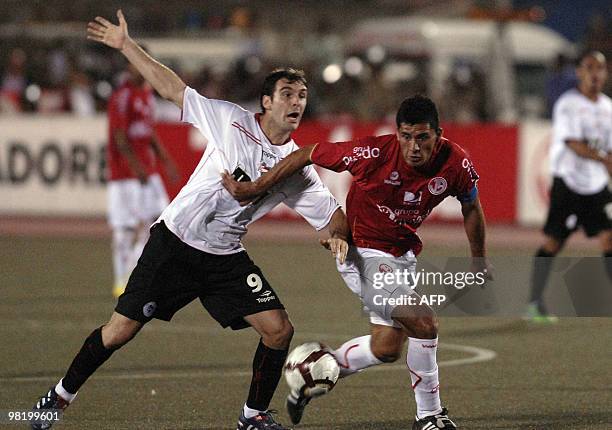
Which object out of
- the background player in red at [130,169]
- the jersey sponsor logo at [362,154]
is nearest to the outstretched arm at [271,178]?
the jersey sponsor logo at [362,154]

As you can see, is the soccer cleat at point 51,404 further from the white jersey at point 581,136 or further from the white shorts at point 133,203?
the white shorts at point 133,203

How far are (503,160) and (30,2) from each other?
12874 mm

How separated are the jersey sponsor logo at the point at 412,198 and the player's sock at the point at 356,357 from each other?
89 centimetres

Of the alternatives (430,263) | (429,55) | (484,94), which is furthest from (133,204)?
(429,55)

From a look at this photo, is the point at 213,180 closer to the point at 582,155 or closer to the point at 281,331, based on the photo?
the point at 281,331

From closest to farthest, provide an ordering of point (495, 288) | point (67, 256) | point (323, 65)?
point (495, 288) → point (67, 256) → point (323, 65)

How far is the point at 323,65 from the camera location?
1101 inches

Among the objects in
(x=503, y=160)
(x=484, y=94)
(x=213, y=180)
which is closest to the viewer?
(x=213, y=180)

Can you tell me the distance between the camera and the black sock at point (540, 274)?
1266cm

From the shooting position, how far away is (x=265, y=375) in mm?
7906

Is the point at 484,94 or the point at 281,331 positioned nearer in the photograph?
the point at 281,331

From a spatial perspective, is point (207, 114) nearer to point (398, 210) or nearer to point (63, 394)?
point (398, 210)

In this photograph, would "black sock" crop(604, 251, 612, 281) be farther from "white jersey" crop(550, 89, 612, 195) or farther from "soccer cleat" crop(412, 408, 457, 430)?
"soccer cleat" crop(412, 408, 457, 430)

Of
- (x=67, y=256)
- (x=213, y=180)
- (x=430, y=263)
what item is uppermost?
(x=213, y=180)
